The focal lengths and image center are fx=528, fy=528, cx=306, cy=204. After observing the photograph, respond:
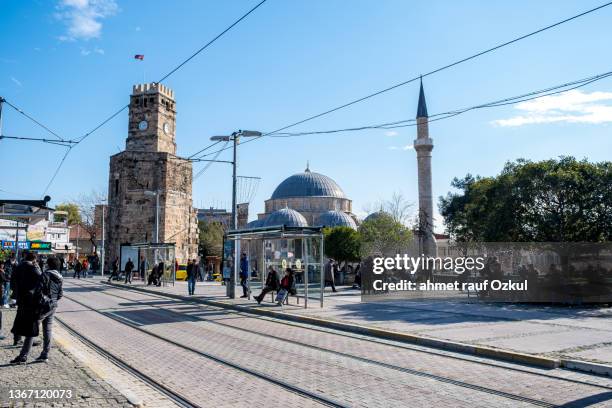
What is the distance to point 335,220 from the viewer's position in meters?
72.1

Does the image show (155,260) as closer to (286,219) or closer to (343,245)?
(343,245)

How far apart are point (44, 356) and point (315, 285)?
35.0ft

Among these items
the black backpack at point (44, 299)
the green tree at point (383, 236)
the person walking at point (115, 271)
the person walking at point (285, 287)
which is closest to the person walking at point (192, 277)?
the person walking at point (285, 287)

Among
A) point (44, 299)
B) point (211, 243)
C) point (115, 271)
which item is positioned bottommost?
point (115, 271)

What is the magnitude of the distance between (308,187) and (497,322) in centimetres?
6938

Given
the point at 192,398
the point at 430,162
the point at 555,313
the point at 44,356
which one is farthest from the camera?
the point at 430,162

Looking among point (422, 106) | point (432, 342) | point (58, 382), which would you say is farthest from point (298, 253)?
point (422, 106)

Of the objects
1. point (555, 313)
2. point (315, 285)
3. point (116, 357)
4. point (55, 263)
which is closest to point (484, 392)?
point (116, 357)

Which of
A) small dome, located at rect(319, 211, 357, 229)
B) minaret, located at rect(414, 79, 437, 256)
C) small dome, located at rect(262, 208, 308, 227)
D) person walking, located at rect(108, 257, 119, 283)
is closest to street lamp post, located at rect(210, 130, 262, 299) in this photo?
person walking, located at rect(108, 257, 119, 283)

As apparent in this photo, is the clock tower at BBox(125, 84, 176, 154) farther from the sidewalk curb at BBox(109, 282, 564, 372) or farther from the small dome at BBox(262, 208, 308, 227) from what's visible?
the sidewalk curb at BBox(109, 282, 564, 372)

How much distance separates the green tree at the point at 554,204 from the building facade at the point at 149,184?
35709 millimetres

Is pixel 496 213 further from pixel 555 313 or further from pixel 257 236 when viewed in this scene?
pixel 257 236

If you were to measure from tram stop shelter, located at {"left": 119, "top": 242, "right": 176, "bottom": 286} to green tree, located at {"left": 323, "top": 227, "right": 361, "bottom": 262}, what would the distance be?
21590mm

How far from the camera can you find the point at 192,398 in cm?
604
